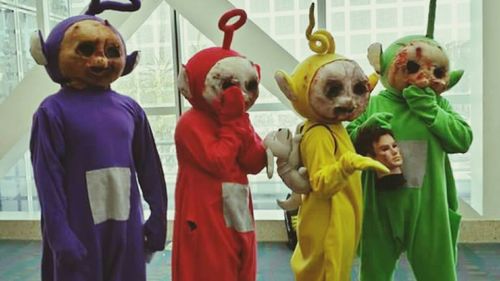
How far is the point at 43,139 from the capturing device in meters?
1.33

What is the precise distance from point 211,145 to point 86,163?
34 centimetres

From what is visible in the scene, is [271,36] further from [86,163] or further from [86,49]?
[86,163]

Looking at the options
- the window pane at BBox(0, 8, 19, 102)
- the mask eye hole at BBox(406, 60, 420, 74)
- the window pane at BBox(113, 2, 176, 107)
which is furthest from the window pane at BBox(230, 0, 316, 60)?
the mask eye hole at BBox(406, 60, 420, 74)

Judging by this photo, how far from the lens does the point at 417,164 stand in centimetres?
157

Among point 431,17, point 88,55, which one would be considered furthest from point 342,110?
point 88,55

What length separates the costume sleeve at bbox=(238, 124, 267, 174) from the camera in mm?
1500

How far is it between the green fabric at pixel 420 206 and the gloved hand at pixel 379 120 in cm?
5

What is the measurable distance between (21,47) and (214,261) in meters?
2.86

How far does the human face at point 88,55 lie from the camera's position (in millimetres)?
1381

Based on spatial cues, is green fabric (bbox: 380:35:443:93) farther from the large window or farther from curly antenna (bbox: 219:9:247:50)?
the large window

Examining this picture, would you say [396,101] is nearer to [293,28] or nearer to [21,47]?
[293,28]

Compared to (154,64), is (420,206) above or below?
below

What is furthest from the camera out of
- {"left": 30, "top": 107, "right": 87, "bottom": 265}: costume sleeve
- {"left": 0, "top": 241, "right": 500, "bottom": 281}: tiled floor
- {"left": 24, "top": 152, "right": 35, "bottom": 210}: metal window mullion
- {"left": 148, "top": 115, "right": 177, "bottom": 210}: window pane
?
{"left": 24, "top": 152, "right": 35, "bottom": 210}: metal window mullion

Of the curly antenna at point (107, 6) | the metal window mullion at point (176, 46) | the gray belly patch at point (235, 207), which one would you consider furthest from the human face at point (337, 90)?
the metal window mullion at point (176, 46)
